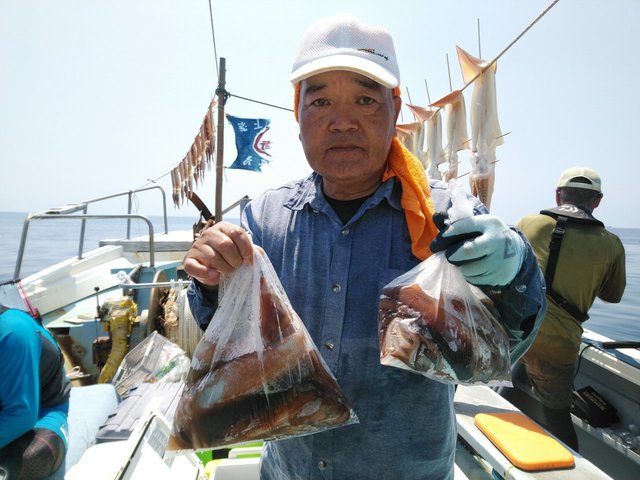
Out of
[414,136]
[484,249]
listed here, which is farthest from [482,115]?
[484,249]

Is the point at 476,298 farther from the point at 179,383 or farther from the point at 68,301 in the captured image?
the point at 68,301

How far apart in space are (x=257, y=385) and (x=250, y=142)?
9.20 m

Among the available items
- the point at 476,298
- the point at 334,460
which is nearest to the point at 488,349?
the point at 476,298

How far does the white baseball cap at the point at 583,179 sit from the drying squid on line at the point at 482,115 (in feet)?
10.6

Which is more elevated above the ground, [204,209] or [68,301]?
[204,209]

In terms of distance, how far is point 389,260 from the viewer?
1426mm

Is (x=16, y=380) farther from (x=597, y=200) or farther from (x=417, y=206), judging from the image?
(x=597, y=200)

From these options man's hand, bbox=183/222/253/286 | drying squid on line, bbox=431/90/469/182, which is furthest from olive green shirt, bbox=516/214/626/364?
drying squid on line, bbox=431/90/469/182

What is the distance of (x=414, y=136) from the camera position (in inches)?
494

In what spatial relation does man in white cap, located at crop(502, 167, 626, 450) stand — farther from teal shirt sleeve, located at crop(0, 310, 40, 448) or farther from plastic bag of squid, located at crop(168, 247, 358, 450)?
teal shirt sleeve, located at crop(0, 310, 40, 448)

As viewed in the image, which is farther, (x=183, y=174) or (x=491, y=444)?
(x=183, y=174)

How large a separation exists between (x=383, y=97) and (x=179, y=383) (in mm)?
3237

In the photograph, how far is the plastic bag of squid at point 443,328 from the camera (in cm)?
114

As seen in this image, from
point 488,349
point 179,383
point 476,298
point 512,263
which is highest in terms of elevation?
point 512,263
